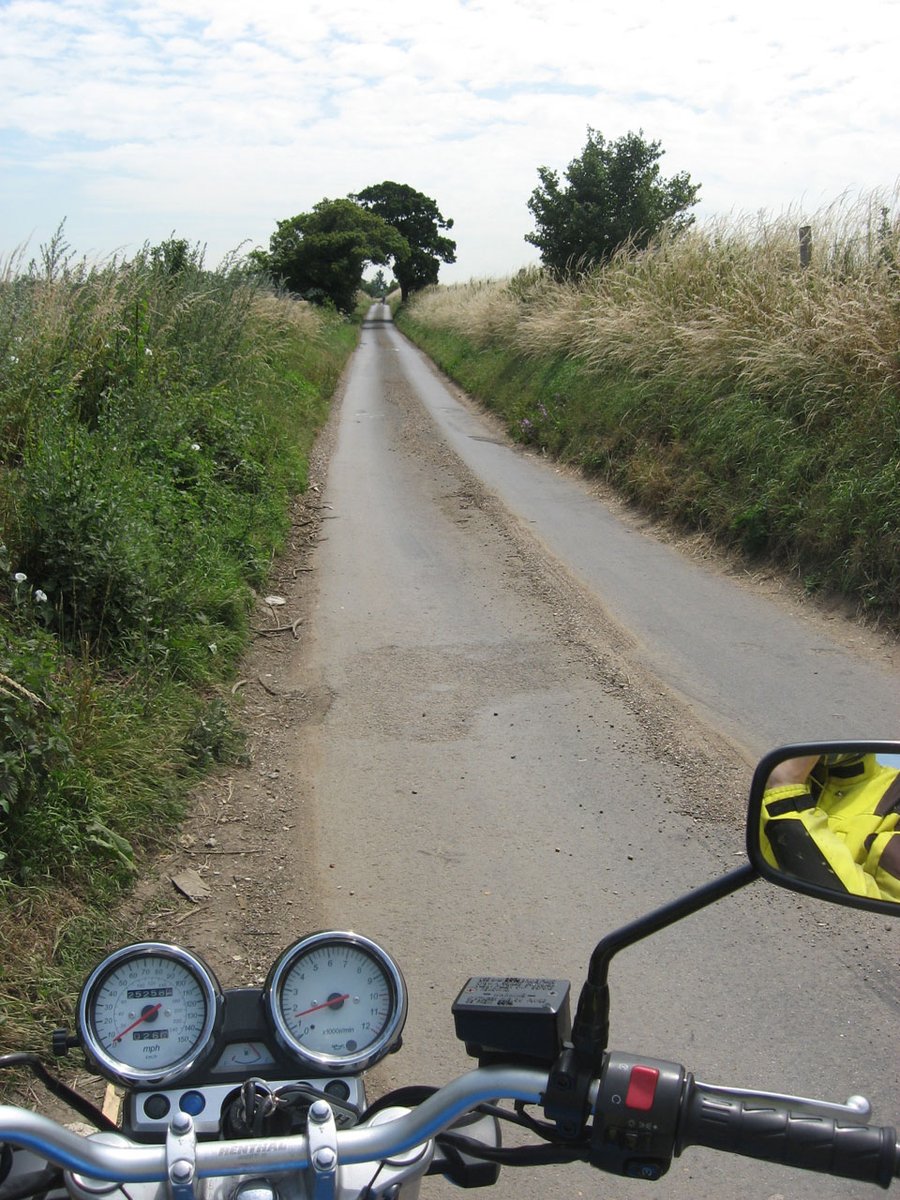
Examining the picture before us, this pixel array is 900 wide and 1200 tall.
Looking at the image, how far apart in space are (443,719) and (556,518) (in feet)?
19.5

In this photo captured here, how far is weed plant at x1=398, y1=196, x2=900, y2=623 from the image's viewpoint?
890 centimetres

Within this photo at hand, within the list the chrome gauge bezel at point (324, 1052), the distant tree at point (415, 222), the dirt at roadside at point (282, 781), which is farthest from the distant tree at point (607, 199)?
the distant tree at point (415, 222)

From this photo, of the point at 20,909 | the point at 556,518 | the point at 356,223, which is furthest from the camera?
the point at 356,223

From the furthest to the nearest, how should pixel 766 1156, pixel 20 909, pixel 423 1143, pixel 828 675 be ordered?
pixel 828 675, pixel 20 909, pixel 423 1143, pixel 766 1156

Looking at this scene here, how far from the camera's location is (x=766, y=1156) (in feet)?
4.78

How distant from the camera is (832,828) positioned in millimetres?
1652

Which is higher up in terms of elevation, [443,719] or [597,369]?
[597,369]

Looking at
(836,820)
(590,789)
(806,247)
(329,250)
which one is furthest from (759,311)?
(329,250)

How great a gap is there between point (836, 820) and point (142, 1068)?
1216 millimetres

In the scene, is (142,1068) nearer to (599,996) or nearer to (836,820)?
(599,996)

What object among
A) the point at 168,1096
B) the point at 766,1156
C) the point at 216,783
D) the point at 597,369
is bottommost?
the point at 216,783

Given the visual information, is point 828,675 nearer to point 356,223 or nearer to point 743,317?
point 743,317

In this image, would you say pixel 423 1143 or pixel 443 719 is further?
pixel 443 719

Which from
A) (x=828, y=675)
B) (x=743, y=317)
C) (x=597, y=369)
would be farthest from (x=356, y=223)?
(x=828, y=675)
